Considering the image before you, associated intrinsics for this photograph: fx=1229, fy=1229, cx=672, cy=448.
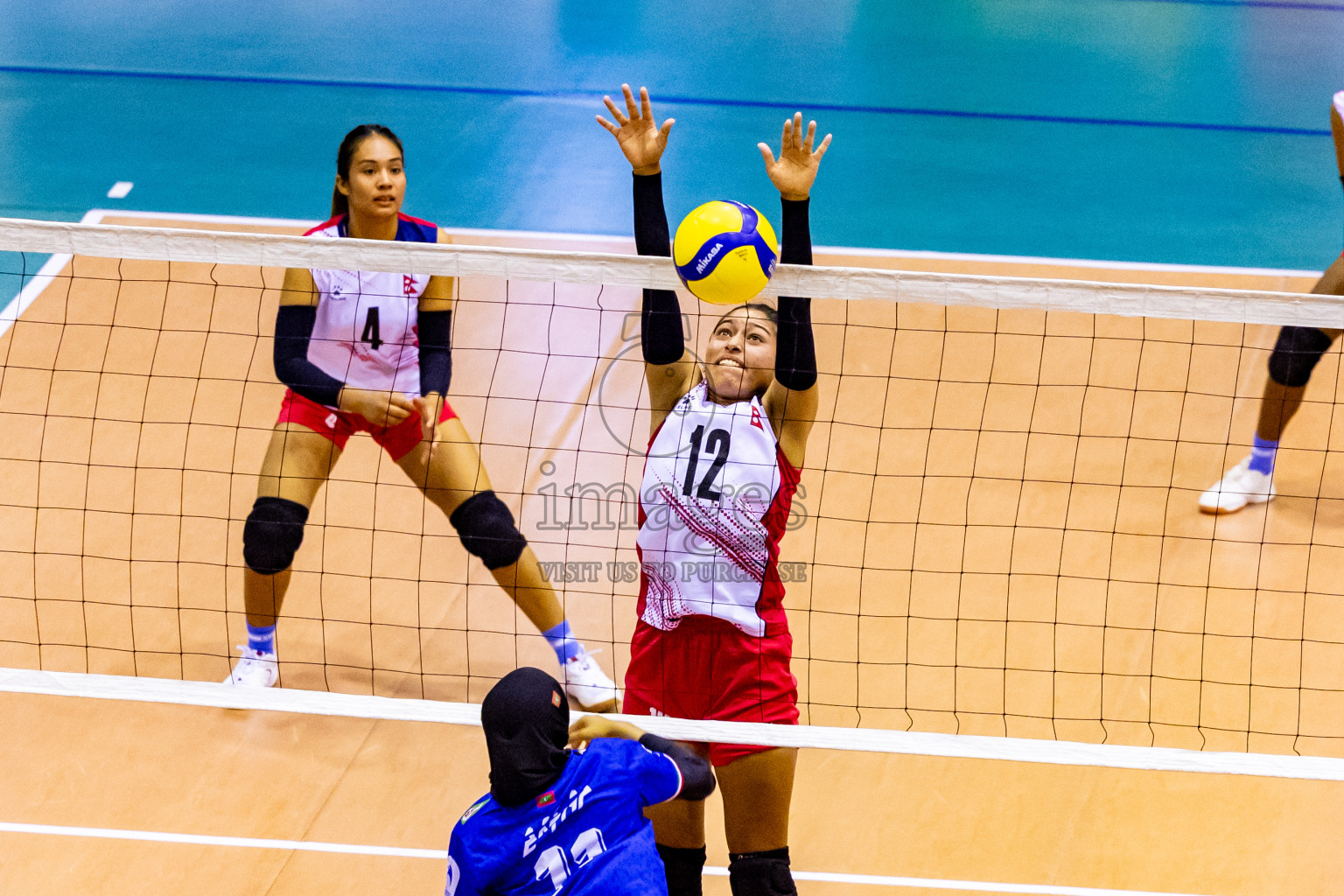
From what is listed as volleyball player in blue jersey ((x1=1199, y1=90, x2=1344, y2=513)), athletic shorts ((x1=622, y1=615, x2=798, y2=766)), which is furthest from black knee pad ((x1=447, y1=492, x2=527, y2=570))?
volleyball player in blue jersey ((x1=1199, y1=90, x2=1344, y2=513))

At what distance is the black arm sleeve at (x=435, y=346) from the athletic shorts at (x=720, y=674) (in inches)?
53.2

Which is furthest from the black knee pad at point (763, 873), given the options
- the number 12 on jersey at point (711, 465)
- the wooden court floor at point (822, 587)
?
the number 12 on jersey at point (711, 465)

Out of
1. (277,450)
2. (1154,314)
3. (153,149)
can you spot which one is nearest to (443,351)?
(277,450)

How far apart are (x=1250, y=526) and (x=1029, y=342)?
1.58 metres

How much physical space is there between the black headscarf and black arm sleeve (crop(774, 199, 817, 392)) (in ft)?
3.65

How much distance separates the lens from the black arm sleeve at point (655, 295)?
3.19 meters

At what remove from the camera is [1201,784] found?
396 cm

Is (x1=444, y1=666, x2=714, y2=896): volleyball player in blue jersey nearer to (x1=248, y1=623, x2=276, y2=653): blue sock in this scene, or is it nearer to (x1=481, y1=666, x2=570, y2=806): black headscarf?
(x1=481, y1=666, x2=570, y2=806): black headscarf

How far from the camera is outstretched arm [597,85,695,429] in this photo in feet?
10.3

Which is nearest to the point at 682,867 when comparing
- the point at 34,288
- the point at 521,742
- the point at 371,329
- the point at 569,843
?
the point at 569,843

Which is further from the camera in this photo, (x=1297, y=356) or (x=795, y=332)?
(x=1297, y=356)

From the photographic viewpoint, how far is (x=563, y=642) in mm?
4293

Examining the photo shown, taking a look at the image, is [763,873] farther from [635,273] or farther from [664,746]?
[635,273]

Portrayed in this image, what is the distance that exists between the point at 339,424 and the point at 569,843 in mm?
2113
